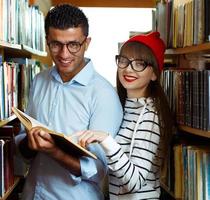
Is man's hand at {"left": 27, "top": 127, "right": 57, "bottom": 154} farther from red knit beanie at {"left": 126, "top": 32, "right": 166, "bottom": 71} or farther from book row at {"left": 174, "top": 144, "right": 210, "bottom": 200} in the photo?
book row at {"left": 174, "top": 144, "right": 210, "bottom": 200}

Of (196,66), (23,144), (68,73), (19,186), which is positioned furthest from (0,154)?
(196,66)

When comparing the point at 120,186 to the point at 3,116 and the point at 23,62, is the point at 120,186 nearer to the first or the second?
the point at 3,116

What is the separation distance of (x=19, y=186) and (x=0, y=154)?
2.52 ft

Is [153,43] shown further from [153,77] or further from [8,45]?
[8,45]

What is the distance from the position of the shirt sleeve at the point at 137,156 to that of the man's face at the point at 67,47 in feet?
1.01

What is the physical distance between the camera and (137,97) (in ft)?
5.49

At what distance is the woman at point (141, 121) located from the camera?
150 cm

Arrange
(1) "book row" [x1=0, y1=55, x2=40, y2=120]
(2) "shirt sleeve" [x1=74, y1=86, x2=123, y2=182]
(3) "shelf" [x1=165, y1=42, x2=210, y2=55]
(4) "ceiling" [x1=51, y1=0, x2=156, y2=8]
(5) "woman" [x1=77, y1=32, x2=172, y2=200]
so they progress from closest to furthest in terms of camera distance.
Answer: (2) "shirt sleeve" [x1=74, y1=86, x2=123, y2=182] → (5) "woman" [x1=77, y1=32, x2=172, y2=200] → (3) "shelf" [x1=165, y1=42, x2=210, y2=55] → (1) "book row" [x1=0, y1=55, x2=40, y2=120] → (4) "ceiling" [x1=51, y1=0, x2=156, y2=8]

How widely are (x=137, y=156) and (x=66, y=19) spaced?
22.4 inches

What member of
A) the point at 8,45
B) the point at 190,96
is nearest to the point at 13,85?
the point at 8,45

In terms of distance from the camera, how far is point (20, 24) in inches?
88.6

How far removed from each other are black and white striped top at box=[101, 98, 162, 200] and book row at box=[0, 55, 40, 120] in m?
0.59

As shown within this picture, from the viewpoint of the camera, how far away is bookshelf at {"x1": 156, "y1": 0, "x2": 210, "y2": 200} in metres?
1.64

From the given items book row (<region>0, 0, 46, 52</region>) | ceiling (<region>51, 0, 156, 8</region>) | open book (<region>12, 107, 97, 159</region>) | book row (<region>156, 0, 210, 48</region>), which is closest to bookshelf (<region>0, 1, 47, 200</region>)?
book row (<region>0, 0, 46, 52</region>)
